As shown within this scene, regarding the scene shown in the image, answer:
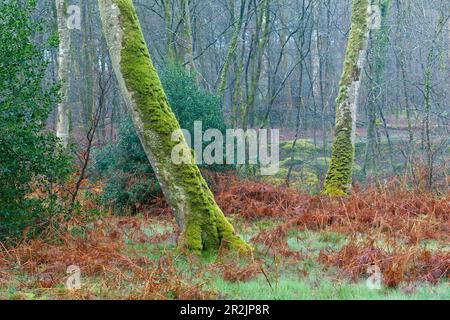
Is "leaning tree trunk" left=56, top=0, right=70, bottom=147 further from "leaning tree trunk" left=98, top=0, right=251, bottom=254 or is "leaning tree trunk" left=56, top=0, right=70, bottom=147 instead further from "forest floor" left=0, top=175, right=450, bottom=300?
"leaning tree trunk" left=98, top=0, right=251, bottom=254

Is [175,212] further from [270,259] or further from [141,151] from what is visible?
[141,151]

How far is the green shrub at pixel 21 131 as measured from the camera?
6.91m

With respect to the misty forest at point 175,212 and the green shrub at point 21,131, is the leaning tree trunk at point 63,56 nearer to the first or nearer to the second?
the misty forest at point 175,212

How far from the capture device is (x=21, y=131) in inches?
274

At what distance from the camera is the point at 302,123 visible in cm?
3197

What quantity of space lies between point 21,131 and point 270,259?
3781mm

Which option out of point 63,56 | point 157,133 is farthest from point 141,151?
point 157,133

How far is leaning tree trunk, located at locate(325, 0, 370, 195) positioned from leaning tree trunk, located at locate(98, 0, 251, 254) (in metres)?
5.56

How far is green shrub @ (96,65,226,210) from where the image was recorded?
36.6 ft

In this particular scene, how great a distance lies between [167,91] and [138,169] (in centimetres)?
207

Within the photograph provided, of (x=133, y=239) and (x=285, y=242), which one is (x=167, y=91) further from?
(x=285, y=242)

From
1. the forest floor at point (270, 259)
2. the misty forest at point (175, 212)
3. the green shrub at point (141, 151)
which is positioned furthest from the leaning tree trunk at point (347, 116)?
the green shrub at point (141, 151)

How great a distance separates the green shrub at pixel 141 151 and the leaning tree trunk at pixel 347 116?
9.13ft

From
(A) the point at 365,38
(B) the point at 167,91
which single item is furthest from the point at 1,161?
(A) the point at 365,38
